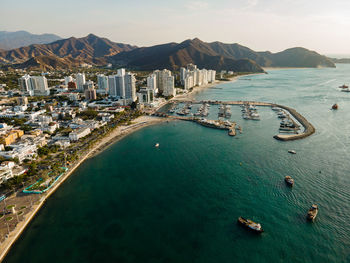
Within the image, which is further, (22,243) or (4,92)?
(4,92)

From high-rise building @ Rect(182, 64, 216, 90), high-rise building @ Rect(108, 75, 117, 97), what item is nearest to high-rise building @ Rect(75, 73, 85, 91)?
high-rise building @ Rect(108, 75, 117, 97)

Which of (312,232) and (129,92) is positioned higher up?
(129,92)

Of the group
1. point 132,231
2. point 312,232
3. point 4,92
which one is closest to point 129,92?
point 4,92

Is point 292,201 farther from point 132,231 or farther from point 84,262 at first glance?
point 84,262

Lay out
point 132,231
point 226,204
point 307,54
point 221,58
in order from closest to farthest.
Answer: point 132,231 < point 226,204 < point 221,58 < point 307,54

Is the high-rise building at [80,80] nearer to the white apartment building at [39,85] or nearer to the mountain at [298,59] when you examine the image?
the white apartment building at [39,85]

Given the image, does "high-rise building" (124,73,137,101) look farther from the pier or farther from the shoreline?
the shoreline

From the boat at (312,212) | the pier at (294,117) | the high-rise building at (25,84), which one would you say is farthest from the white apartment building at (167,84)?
the boat at (312,212)
